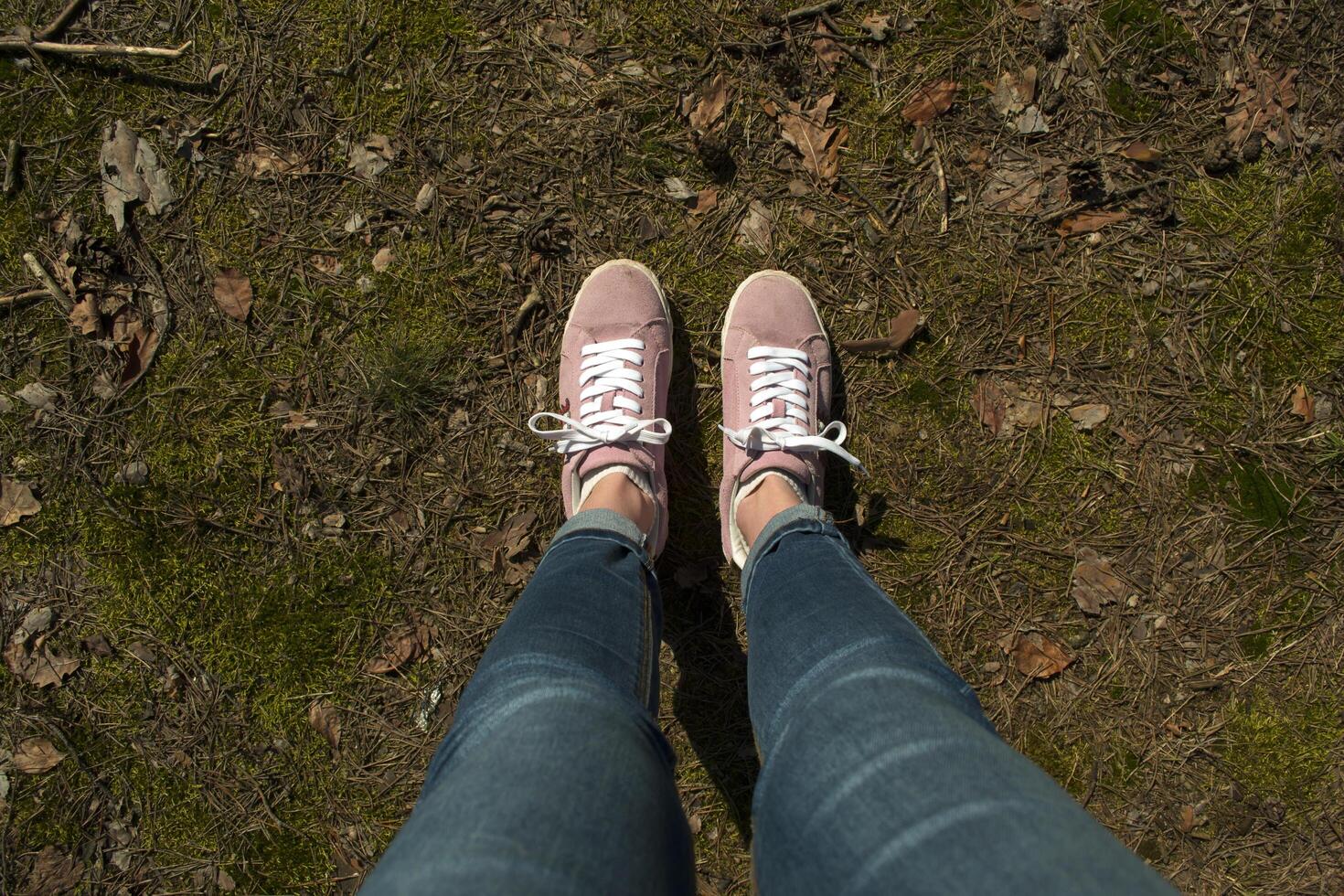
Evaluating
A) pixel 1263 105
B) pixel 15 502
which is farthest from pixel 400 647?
pixel 1263 105

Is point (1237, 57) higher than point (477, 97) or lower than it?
higher

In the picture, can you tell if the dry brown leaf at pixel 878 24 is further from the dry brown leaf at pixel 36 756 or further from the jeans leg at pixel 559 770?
the dry brown leaf at pixel 36 756

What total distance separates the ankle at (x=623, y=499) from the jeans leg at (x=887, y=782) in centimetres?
61

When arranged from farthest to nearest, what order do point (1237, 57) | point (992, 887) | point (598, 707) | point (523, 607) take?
point (1237, 57) → point (523, 607) → point (598, 707) → point (992, 887)

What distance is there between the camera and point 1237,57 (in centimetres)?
240

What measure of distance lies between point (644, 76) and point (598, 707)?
205 centimetres

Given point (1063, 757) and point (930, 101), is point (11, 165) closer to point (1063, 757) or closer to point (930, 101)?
point (930, 101)

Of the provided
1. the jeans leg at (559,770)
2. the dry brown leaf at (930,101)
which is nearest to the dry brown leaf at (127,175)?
the jeans leg at (559,770)

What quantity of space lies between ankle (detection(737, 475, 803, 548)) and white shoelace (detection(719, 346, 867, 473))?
0.39 feet

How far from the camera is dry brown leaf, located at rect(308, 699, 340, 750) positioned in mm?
2426

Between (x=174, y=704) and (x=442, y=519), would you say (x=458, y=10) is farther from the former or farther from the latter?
(x=174, y=704)

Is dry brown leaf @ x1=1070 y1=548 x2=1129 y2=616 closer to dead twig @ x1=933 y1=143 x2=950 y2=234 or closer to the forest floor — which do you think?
the forest floor

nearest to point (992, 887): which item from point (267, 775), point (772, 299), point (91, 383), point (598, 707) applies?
point (598, 707)

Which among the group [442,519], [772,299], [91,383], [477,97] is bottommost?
[442,519]
